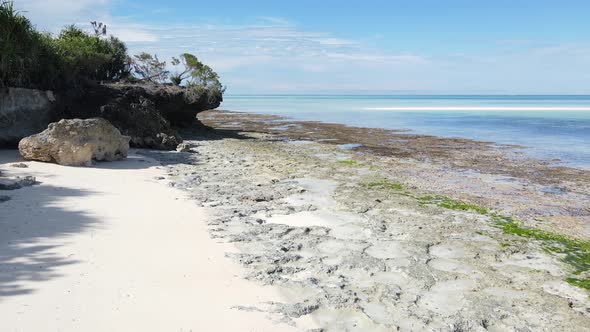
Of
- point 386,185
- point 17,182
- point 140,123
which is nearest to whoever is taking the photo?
point 17,182

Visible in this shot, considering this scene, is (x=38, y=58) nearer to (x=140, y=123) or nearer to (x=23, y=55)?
(x=23, y=55)

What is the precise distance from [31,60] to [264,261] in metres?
10.7

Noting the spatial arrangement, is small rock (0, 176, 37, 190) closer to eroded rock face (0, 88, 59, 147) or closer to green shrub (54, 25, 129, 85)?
eroded rock face (0, 88, 59, 147)

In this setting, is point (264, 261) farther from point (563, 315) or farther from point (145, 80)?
point (145, 80)

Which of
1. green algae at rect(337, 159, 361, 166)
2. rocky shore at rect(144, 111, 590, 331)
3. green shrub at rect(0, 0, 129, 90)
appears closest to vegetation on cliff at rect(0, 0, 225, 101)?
green shrub at rect(0, 0, 129, 90)

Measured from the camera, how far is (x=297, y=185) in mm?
10203

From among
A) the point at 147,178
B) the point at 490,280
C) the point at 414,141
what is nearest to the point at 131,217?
the point at 147,178

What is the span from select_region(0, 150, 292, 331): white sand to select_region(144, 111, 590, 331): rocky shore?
33 cm

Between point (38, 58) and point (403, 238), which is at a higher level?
point (38, 58)

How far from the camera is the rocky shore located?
4.39 m

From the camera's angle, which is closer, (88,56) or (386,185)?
(386,185)

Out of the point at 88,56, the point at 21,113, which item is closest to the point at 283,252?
the point at 21,113

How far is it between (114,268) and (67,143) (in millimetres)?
6731

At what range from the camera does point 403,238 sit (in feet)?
21.8
